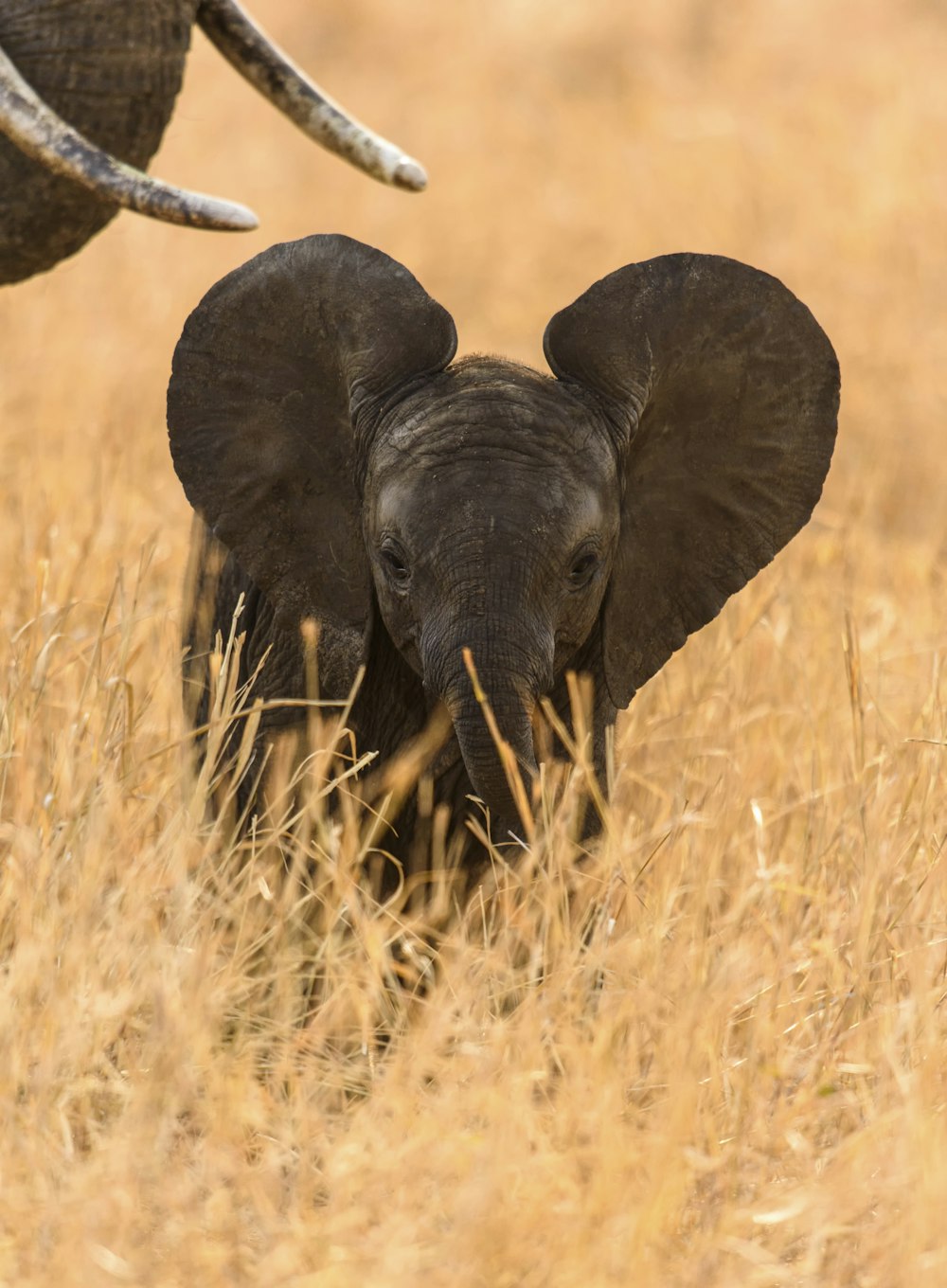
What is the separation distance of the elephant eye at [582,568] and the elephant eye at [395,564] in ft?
0.88

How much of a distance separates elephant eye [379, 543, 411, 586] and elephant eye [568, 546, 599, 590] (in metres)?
0.27

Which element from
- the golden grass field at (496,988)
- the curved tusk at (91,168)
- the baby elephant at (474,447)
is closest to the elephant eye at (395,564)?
the baby elephant at (474,447)

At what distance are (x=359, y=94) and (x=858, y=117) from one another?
311cm

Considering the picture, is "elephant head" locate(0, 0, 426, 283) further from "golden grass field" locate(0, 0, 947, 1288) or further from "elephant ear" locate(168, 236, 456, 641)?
"golden grass field" locate(0, 0, 947, 1288)

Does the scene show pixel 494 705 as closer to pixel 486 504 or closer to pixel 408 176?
pixel 486 504

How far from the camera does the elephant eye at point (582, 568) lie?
380 cm

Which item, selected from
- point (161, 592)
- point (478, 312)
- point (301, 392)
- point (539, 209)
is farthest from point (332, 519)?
point (539, 209)

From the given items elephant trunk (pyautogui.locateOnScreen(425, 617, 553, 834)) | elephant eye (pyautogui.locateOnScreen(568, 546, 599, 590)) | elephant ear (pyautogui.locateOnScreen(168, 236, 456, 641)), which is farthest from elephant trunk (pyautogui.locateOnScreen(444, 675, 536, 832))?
elephant ear (pyautogui.locateOnScreen(168, 236, 456, 641))

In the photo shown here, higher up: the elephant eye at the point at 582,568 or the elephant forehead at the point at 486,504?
the elephant forehead at the point at 486,504

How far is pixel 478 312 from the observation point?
34.0 ft

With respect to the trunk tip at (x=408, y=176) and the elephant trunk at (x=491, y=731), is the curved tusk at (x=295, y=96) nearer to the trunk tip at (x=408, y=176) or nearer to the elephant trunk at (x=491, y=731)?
the trunk tip at (x=408, y=176)

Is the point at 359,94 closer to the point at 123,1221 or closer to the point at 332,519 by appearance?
the point at 332,519

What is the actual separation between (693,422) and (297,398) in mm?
706

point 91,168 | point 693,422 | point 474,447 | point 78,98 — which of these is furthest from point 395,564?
point 78,98
